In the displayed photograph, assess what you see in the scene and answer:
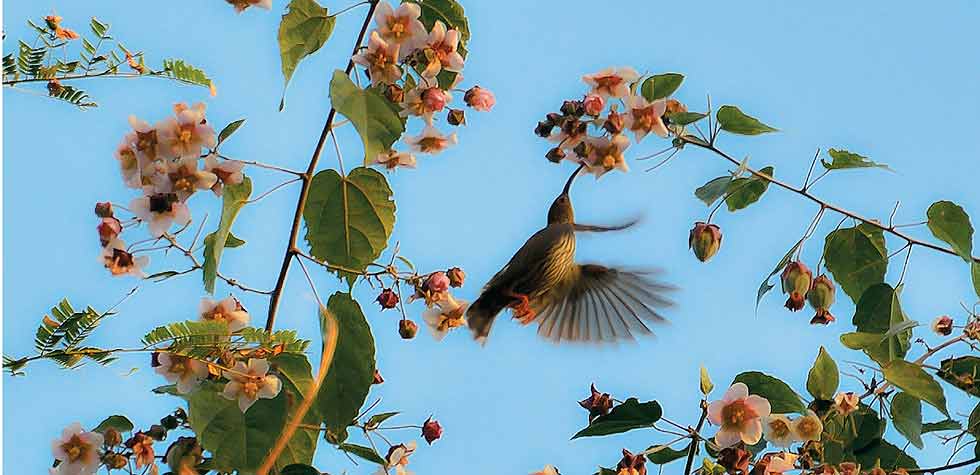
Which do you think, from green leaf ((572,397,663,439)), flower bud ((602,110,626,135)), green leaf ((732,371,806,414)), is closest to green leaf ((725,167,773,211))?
flower bud ((602,110,626,135))

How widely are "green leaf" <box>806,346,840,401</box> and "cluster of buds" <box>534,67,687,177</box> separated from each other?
48 cm

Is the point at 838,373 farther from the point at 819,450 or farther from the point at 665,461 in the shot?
the point at 665,461

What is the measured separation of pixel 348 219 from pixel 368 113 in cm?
22

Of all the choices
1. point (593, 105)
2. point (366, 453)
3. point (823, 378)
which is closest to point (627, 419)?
point (823, 378)

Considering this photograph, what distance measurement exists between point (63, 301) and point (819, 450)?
135cm

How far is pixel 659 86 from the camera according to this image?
7.22ft

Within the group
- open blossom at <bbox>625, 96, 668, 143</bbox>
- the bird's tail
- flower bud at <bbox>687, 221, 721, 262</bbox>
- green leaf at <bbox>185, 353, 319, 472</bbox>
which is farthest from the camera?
the bird's tail

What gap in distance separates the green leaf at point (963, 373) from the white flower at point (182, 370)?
129cm

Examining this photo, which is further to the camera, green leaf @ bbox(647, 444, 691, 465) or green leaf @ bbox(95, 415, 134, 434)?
green leaf @ bbox(647, 444, 691, 465)

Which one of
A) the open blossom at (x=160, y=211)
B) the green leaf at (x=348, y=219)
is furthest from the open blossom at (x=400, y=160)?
the open blossom at (x=160, y=211)

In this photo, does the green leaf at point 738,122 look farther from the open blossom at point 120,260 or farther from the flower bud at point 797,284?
the open blossom at point 120,260

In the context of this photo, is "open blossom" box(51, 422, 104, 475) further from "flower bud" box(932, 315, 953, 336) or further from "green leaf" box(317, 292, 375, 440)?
"flower bud" box(932, 315, 953, 336)

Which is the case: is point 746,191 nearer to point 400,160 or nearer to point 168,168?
point 400,160

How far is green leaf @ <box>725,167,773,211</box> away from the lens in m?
2.36
